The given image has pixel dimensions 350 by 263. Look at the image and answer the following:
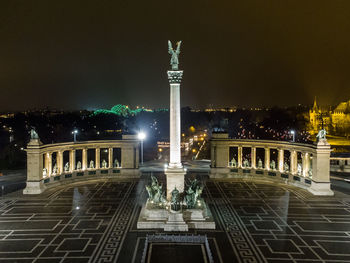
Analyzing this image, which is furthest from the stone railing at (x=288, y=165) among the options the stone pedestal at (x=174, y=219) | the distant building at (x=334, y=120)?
the distant building at (x=334, y=120)

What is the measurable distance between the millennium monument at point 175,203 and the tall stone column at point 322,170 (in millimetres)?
13605

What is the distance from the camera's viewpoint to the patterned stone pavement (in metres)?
18.8

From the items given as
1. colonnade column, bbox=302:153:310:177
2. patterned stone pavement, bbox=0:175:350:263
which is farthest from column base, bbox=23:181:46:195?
colonnade column, bbox=302:153:310:177

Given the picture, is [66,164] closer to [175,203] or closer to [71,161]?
[71,161]

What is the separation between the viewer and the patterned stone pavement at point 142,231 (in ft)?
61.8

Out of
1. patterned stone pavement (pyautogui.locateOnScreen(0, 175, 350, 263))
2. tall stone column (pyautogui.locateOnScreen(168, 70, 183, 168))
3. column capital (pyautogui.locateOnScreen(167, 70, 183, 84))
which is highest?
column capital (pyautogui.locateOnScreen(167, 70, 183, 84))

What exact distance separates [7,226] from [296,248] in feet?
65.0

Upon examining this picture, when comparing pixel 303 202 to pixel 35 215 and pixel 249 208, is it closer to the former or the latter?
pixel 249 208

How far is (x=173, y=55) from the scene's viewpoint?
26.8 meters

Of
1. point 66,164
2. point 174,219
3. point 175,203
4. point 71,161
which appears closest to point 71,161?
point 71,161

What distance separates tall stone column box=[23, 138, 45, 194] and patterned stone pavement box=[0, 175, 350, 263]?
1.49m

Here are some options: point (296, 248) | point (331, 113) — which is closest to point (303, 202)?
point (296, 248)

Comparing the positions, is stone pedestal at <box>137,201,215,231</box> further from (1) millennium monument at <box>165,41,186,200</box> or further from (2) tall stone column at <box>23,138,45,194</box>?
(2) tall stone column at <box>23,138,45,194</box>

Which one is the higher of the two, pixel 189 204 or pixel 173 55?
pixel 173 55
